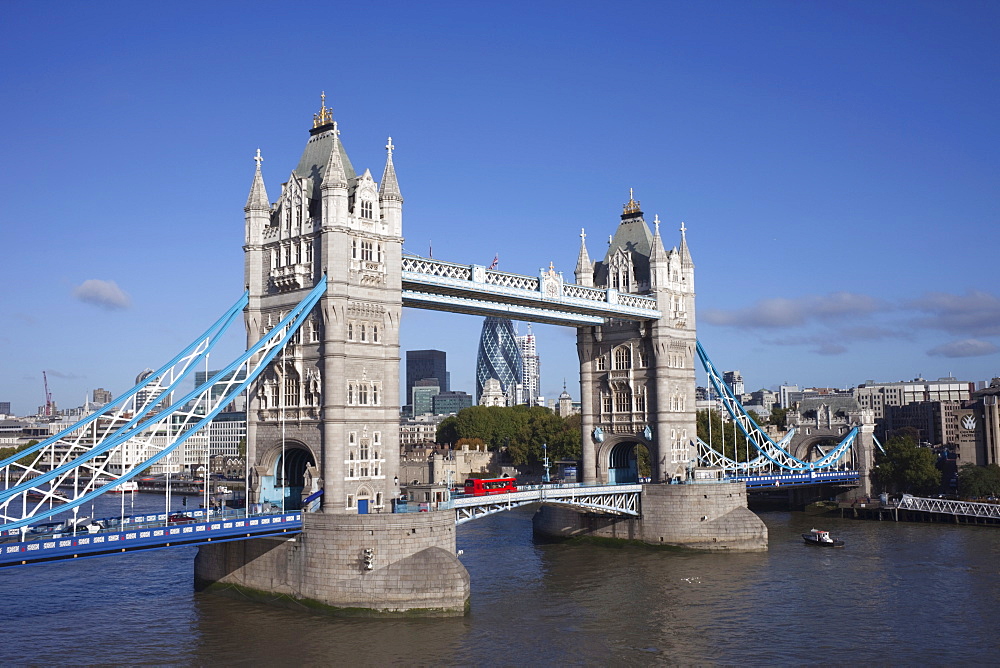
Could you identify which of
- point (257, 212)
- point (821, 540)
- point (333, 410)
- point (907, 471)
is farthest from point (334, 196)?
point (907, 471)

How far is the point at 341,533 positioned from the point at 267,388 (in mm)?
11321

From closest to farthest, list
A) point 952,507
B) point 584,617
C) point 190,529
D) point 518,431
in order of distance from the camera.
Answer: point 190,529 < point 584,617 < point 952,507 < point 518,431

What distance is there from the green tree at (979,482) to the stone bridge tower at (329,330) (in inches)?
2758

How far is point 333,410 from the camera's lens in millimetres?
52000

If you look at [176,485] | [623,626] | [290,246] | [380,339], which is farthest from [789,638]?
[176,485]

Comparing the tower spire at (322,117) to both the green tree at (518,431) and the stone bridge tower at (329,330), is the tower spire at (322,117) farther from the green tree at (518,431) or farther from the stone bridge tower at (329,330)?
the green tree at (518,431)

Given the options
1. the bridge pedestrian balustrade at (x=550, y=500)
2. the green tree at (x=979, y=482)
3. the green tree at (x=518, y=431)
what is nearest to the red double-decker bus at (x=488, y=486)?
the bridge pedestrian balustrade at (x=550, y=500)

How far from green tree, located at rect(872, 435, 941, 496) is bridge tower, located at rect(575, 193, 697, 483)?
4056cm

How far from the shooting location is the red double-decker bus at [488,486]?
63103 millimetres

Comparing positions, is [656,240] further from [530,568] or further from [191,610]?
[191,610]

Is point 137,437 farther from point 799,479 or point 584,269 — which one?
point 799,479

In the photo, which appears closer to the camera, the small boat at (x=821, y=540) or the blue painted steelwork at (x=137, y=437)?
the blue painted steelwork at (x=137, y=437)

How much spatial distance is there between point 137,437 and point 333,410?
32.6 ft

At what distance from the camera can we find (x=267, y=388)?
5588 cm
